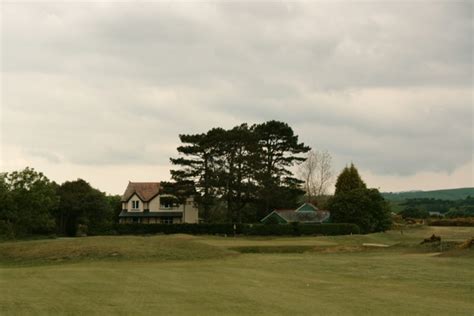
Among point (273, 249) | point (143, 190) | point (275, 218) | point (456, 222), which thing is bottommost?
point (273, 249)

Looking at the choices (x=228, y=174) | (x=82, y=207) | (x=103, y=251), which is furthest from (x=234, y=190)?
(x=103, y=251)

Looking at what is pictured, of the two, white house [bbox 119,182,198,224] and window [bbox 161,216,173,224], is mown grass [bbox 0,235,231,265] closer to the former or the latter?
white house [bbox 119,182,198,224]

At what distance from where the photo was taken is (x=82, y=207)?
83.3 metres

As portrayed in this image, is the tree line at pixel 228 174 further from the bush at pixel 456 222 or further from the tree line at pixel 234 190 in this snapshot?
the bush at pixel 456 222

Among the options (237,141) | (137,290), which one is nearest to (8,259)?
(137,290)

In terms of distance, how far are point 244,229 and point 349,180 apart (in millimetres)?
27626

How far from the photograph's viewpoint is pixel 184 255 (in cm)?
4531

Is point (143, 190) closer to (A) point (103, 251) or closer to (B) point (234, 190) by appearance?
(B) point (234, 190)

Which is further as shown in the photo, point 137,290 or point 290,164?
point 290,164

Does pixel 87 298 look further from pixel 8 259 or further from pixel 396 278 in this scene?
pixel 8 259

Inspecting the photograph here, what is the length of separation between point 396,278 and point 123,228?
187 feet

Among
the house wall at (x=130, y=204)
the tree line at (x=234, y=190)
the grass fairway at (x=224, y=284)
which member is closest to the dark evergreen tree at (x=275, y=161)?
the tree line at (x=234, y=190)

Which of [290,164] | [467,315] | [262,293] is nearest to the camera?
[467,315]

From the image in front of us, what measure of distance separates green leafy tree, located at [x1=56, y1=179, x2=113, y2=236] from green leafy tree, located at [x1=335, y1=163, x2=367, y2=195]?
37.7m
